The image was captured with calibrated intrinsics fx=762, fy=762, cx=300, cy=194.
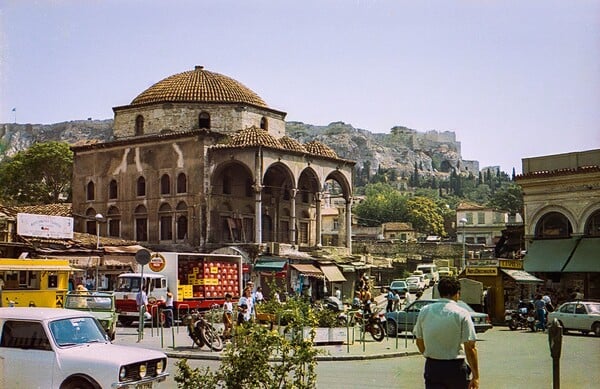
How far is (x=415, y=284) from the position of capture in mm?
48812

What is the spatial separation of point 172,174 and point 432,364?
37302 mm

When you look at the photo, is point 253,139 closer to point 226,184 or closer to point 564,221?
point 226,184

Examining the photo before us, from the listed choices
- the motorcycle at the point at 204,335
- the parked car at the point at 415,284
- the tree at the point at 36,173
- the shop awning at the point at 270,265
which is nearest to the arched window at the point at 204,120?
the shop awning at the point at 270,265

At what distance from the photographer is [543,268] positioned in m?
31.7

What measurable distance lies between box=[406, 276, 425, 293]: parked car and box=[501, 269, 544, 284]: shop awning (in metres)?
17.9

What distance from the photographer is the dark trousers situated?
6.96 m

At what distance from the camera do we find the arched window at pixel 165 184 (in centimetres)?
4366

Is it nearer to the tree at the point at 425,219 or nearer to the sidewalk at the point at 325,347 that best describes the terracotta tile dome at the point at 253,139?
the sidewalk at the point at 325,347

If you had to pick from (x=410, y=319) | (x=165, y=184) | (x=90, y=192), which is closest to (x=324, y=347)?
(x=410, y=319)

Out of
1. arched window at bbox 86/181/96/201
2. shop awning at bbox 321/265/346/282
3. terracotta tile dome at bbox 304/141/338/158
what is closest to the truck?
shop awning at bbox 321/265/346/282

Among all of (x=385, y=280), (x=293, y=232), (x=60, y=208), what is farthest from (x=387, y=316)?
(x=385, y=280)

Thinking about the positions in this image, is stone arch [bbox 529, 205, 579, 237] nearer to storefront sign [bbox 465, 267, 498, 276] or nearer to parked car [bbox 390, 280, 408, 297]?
storefront sign [bbox 465, 267, 498, 276]

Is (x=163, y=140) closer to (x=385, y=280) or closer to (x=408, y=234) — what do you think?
(x=385, y=280)

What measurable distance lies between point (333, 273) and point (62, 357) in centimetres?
3326
